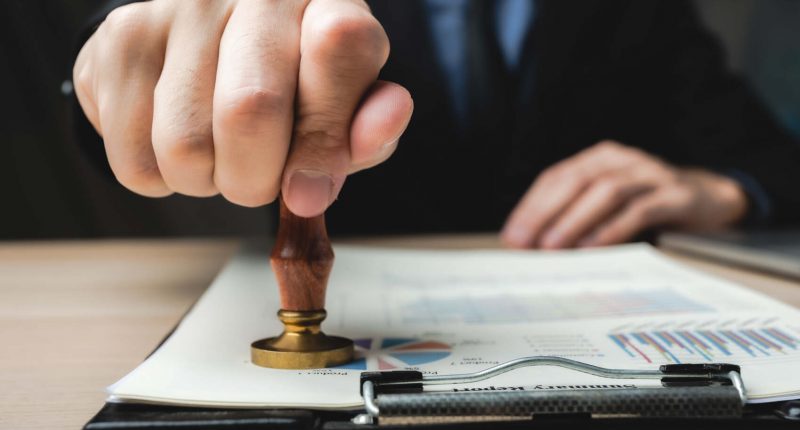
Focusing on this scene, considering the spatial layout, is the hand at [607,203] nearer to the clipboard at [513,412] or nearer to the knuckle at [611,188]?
the knuckle at [611,188]

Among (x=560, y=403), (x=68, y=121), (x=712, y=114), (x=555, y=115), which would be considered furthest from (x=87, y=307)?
(x=68, y=121)

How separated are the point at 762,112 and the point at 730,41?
59cm

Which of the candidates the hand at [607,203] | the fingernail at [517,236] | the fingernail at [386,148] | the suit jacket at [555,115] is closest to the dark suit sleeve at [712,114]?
the suit jacket at [555,115]

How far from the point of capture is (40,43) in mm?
1465

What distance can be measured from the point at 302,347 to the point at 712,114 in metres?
1.05

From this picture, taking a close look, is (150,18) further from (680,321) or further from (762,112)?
(762,112)

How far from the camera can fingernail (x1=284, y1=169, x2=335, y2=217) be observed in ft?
0.95

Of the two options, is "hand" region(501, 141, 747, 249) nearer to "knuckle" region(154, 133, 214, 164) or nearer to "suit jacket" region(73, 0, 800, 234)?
"suit jacket" region(73, 0, 800, 234)

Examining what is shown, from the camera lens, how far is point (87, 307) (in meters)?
0.47

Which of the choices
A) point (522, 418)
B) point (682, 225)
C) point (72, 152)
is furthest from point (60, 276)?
point (72, 152)

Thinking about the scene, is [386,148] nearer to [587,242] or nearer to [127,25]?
[127,25]

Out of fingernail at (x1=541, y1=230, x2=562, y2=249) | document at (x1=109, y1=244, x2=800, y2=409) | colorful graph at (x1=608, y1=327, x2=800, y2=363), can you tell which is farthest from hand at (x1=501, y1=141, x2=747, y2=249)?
colorful graph at (x1=608, y1=327, x2=800, y2=363)

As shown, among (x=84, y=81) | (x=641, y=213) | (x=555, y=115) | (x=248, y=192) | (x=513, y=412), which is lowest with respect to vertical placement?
(x=513, y=412)

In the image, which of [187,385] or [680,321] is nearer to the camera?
[187,385]
